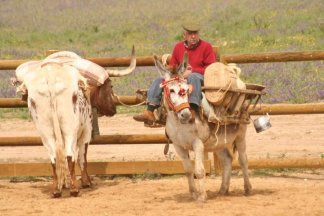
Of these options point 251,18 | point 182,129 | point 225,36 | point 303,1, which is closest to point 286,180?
point 182,129

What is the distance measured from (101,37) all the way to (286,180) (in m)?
23.4

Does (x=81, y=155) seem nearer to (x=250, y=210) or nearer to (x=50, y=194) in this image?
(x=50, y=194)

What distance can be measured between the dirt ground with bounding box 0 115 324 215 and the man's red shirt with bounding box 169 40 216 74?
1.57 m

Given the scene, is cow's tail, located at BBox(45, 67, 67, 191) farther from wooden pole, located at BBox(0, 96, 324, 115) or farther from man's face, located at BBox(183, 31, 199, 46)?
man's face, located at BBox(183, 31, 199, 46)

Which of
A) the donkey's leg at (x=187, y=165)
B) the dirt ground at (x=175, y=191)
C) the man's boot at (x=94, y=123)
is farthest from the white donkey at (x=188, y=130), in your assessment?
the man's boot at (x=94, y=123)

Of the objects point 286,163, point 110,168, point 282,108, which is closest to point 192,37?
point 282,108

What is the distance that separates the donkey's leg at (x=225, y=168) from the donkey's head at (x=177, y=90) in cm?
128

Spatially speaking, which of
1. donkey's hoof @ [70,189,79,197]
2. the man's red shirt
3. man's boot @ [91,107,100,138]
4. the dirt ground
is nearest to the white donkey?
the dirt ground

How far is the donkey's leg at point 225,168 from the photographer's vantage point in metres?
12.0

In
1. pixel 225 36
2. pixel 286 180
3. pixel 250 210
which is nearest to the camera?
pixel 250 210

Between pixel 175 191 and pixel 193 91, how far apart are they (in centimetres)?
174

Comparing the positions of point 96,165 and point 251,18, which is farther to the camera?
point 251,18

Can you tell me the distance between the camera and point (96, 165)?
1363 cm

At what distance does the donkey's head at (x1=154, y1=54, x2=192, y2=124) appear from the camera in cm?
1091
